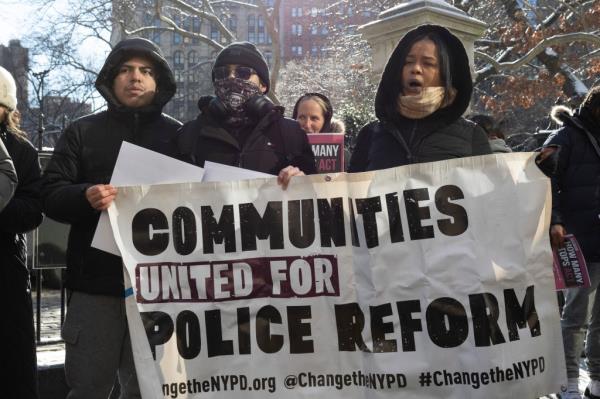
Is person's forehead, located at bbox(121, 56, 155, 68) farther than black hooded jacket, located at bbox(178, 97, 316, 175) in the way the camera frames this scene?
Yes

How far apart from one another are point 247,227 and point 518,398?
1263mm

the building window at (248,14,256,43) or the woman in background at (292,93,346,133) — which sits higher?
the building window at (248,14,256,43)

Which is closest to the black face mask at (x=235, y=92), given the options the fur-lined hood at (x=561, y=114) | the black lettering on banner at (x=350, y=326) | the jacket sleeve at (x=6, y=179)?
the black lettering on banner at (x=350, y=326)

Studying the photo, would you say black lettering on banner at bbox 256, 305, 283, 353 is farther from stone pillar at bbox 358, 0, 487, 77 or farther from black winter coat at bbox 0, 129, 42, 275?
stone pillar at bbox 358, 0, 487, 77

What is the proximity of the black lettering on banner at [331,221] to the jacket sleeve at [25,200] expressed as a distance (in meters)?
1.33

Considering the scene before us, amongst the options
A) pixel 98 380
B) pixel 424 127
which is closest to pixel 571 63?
pixel 424 127

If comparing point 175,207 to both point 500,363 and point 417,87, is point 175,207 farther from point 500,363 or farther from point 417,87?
point 500,363

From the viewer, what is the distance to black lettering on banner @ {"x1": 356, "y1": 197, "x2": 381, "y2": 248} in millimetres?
2771

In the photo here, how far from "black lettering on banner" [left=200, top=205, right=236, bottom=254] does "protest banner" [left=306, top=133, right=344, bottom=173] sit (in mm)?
2818

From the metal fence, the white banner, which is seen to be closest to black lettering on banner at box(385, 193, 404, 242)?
the white banner

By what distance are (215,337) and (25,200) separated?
133 cm

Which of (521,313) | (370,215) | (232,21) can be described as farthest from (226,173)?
(232,21)

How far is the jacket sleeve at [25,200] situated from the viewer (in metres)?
3.26

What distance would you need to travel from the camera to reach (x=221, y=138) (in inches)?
113
